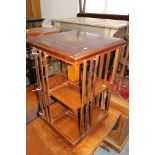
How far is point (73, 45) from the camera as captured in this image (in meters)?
0.68

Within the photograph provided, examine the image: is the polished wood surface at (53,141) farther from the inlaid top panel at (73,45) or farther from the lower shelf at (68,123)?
the inlaid top panel at (73,45)

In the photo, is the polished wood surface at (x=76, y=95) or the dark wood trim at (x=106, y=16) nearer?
the polished wood surface at (x=76, y=95)

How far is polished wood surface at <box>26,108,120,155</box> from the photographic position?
0.78m

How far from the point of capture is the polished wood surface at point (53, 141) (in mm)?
776

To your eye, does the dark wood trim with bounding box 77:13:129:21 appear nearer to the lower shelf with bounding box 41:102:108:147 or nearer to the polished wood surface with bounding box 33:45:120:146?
the polished wood surface with bounding box 33:45:120:146

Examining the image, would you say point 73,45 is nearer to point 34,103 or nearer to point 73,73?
point 73,73

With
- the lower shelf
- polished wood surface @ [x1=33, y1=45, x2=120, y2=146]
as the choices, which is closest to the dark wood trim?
polished wood surface @ [x1=33, y1=45, x2=120, y2=146]

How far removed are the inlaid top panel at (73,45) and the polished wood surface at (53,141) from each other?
1.47 feet

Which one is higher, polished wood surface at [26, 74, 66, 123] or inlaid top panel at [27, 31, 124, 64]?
inlaid top panel at [27, 31, 124, 64]

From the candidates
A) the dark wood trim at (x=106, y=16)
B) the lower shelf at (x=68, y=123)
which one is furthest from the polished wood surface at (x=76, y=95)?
the dark wood trim at (x=106, y=16)

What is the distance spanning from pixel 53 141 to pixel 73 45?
0.50m

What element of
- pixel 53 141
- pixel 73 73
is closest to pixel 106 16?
pixel 73 73

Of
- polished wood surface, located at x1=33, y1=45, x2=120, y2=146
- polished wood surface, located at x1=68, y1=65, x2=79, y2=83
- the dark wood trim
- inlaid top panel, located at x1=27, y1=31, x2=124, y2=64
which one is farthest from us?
the dark wood trim

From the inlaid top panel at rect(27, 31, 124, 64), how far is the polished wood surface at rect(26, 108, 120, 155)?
1.47 ft
